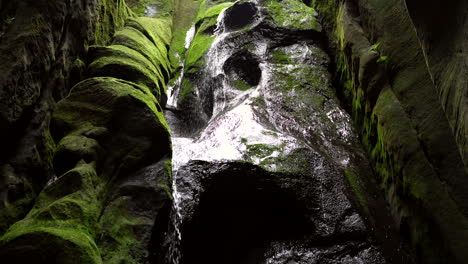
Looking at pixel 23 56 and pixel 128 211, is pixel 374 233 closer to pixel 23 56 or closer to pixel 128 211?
pixel 128 211

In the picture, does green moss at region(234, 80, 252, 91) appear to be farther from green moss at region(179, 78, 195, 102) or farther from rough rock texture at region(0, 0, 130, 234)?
rough rock texture at region(0, 0, 130, 234)

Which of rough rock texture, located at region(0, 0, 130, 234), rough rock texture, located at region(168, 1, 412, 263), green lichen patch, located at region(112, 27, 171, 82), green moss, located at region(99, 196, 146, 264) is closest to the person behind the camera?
green moss, located at region(99, 196, 146, 264)

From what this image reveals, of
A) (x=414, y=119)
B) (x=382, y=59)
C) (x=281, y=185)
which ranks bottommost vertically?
(x=281, y=185)

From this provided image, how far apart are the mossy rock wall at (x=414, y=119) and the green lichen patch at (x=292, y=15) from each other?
3468 mm

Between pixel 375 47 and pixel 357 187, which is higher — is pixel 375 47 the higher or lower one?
the higher one

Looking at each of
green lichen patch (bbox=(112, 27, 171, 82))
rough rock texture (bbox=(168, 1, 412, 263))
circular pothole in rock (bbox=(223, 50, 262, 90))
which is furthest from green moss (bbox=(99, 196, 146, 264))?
circular pothole in rock (bbox=(223, 50, 262, 90))

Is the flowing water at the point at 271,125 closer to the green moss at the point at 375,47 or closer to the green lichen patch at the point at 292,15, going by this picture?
the green lichen patch at the point at 292,15

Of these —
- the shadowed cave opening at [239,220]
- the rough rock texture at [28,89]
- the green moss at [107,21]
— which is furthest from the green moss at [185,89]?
the shadowed cave opening at [239,220]

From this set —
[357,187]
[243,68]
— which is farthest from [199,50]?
[357,187]

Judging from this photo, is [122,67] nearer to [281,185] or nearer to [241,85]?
[241,85]

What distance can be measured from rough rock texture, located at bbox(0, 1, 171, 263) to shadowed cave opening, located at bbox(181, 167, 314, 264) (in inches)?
38.6

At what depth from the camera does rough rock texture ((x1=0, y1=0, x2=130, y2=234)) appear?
5.45 meters

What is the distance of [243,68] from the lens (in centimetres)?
1112

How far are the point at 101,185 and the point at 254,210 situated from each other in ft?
9.50
